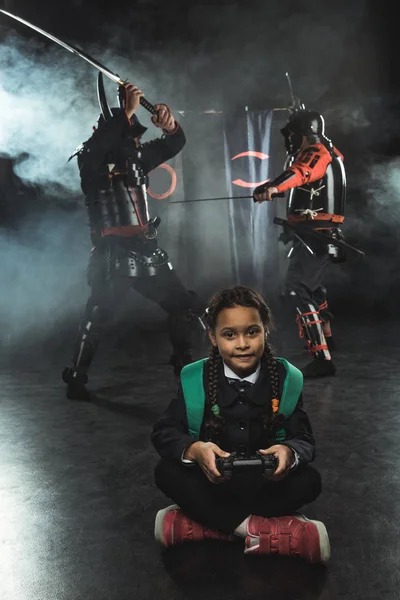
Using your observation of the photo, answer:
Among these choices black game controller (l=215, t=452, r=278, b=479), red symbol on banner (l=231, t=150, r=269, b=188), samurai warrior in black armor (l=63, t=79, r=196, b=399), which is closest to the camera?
black game controller (l=215, t=452, r=278, b=479)

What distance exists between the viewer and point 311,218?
15.9 ft

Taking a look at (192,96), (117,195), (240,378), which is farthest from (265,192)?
(192,96)

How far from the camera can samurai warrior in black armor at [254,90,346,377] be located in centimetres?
461

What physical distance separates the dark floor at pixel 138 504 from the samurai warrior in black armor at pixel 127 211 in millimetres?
549

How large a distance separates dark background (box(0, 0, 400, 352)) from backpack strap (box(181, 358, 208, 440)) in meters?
5.07

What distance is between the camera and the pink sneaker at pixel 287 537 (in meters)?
1.94

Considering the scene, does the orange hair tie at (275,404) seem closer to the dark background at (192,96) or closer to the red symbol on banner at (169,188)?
the dark background at (192,96)

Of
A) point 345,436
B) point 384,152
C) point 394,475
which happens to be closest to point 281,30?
point 384,152

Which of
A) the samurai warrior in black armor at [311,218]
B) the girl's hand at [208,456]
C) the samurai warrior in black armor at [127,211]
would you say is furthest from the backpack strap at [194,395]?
the samurai warrior in black armor at [311,218]

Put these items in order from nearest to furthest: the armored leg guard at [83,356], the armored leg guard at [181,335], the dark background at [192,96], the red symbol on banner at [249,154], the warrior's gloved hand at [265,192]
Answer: the armored leg guard at [83,356] < the warrior's gloved hand at [265,192] < the armored leg guard at [181,335] < the dark background at [192,96] < the red symbol on banner at [249,154]

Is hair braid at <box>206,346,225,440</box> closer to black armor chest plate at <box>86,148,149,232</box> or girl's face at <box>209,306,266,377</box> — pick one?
girl's face at <box>209,306,266,377</box>

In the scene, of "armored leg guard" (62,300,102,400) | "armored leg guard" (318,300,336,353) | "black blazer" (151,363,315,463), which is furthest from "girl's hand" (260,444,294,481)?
"armored leg guard" (318,300,336,353)

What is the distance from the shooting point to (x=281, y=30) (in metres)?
7.53

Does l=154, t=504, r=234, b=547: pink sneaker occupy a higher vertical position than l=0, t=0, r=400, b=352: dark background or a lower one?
lower
